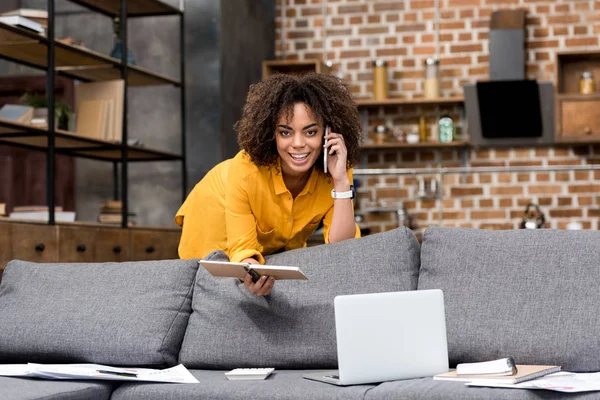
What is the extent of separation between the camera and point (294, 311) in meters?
2.47

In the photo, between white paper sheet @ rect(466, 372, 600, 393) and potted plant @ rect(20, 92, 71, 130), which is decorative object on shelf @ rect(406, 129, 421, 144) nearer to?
potted plant @ rect(20, 92, 71, 130)

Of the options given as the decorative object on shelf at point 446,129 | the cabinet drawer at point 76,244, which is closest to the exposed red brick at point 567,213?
the decorative object on shelf at point 446,129

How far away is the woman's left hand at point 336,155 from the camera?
2641 millimetres

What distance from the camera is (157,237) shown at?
5223mm

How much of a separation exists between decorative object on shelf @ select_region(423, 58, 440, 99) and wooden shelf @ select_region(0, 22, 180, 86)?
184cm

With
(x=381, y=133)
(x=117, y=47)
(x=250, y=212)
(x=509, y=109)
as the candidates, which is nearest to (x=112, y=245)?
(x=117, y=47)

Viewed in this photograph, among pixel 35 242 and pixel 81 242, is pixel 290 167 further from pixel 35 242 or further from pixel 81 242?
pixel 81 242

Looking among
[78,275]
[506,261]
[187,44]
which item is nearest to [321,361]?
[506,261]

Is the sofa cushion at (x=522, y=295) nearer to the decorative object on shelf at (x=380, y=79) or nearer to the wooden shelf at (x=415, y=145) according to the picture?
the wooden shelf at (x=415, y=145)

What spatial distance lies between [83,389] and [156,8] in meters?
3.73

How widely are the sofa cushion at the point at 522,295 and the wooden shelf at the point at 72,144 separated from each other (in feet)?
8.23

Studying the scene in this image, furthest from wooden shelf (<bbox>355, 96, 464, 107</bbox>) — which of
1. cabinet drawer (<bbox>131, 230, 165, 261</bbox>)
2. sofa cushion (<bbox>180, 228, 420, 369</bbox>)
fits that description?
sofa cushion (<bbox>180, 228, 420, 369</bbox>)

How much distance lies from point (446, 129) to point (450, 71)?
1.65ft

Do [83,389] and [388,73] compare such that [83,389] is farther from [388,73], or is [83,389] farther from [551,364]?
[388,73]
